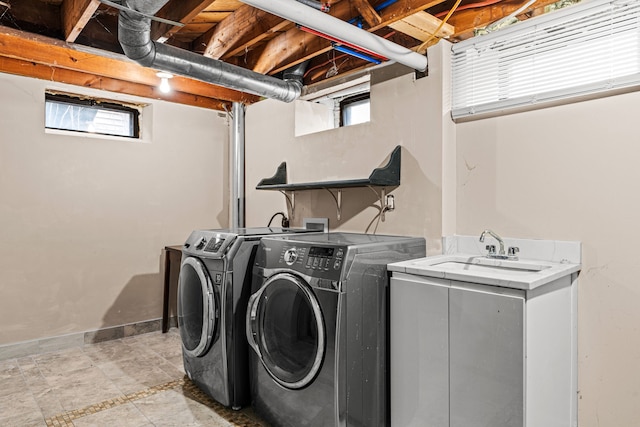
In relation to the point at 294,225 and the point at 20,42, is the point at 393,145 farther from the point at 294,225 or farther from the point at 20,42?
the point at 20,42

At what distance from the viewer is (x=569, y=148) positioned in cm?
206

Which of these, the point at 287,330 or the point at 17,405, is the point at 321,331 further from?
the point at 17,405

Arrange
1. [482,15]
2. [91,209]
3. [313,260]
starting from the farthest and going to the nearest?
1. [91,209]
2. [482,15]
3. [313,260]

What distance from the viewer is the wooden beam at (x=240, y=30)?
2.62 m

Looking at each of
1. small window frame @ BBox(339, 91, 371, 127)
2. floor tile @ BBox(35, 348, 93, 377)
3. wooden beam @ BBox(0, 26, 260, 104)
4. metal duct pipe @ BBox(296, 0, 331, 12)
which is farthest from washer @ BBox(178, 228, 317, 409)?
wooden beam @ BBox(0, 26, 260, 104)

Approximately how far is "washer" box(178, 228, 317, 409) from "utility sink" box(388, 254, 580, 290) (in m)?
0.89

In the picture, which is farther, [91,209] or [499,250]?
[91,209]

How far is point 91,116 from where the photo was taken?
3.61m

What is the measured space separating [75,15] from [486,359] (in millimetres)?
2882

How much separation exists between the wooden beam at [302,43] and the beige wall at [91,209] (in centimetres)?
119

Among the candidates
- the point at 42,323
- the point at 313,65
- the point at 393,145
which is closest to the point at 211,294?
the point at 393,145

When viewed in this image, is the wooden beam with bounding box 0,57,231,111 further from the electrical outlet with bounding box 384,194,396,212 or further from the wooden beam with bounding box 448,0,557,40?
the wooden beam with bounding box 448,0,557,40

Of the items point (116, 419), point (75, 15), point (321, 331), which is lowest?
point (116, 419)

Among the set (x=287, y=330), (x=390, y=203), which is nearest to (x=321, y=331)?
(x=287, y=330)
